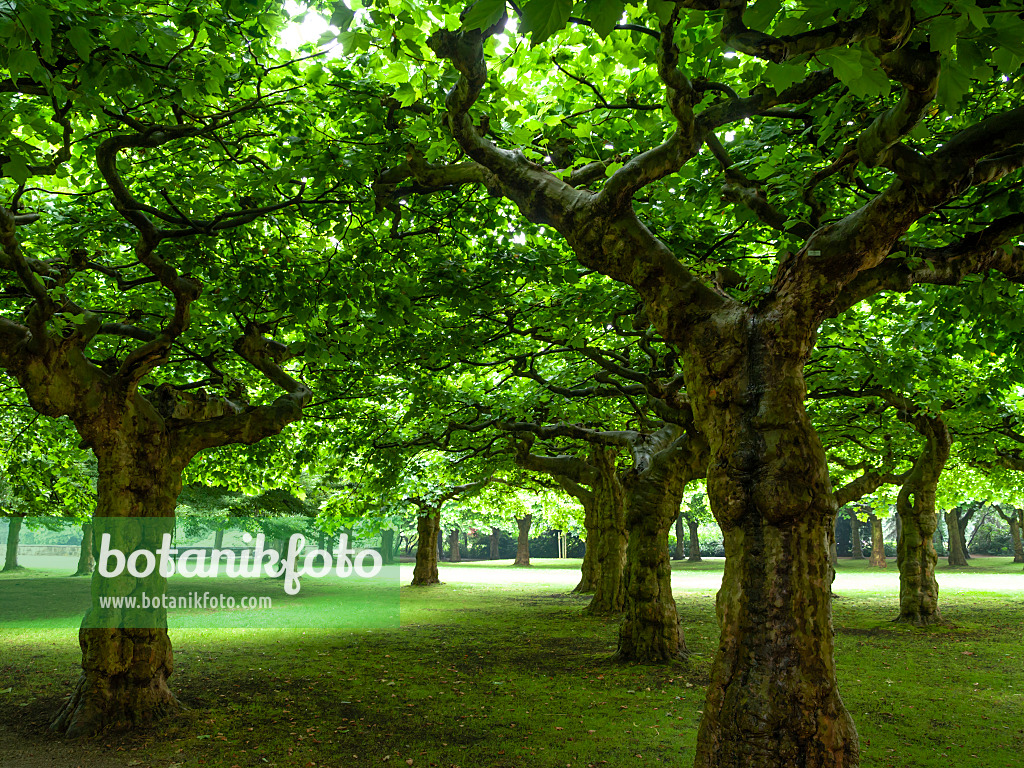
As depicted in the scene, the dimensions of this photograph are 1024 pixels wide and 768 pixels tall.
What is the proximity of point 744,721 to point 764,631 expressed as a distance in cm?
62

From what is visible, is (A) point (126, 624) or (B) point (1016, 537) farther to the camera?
(B) point (1016, 537)

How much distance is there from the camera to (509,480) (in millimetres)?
28828

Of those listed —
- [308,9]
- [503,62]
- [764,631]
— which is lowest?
[764,631]

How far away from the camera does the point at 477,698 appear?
941 cm

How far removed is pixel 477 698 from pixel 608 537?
11193mm

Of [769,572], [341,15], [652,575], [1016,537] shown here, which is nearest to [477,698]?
[652,575]

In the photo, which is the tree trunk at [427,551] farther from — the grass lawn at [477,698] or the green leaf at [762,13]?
the green leaf at [762,13]

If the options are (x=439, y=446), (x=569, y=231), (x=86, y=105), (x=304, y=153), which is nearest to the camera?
(x=86, y=105)

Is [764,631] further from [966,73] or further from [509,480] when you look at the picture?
[509,480]

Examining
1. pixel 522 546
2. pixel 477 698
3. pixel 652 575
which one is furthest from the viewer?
pixel 522 546

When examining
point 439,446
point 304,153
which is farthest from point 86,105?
point 439,446

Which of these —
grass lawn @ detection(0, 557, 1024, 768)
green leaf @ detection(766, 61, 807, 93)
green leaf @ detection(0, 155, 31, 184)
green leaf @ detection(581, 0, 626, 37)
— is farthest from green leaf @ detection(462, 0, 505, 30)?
grass lawn @ detection(0, 557, 1024, 768)

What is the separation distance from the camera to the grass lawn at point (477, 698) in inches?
276

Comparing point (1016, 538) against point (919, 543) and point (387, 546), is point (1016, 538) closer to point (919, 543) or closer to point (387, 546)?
point (919, 543)
